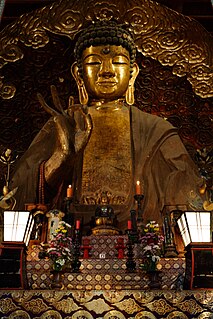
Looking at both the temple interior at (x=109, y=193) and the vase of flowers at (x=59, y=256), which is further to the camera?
the vase of flowers at (x=59, y=256)

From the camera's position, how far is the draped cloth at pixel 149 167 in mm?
4789

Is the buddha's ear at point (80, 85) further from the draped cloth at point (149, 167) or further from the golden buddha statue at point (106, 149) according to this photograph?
the draped cloth at point (149, 167)

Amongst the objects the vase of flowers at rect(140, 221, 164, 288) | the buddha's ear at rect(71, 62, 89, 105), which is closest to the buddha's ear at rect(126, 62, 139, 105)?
the buddha's ear at rect(71, 62, 89, 105)

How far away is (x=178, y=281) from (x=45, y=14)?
9.71 ft

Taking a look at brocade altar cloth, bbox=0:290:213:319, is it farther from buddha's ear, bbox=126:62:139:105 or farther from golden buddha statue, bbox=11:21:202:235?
buddha's ear, bbox=126:62:139:105

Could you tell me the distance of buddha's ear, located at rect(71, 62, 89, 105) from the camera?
563 cm

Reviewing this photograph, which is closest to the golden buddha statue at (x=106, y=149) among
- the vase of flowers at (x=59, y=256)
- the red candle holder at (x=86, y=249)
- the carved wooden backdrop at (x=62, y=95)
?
the carved wooden backdrop at (x=62, y=95)

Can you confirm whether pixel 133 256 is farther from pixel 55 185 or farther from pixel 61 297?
pixel 55 185

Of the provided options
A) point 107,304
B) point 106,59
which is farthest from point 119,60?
point 107,304

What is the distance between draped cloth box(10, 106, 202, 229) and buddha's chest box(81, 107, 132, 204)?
0.22 ft

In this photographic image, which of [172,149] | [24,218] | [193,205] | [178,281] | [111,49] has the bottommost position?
[178,281]

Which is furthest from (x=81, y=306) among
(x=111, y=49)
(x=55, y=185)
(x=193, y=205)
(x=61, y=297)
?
(x=111, y=49)

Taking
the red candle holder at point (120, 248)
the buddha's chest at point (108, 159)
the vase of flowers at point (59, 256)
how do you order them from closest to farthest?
the vase of flowers at point (59, 256) → the red candle holder at point (120, 248) → the buddha's chest at point (108, 159)

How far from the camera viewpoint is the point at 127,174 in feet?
16.4
